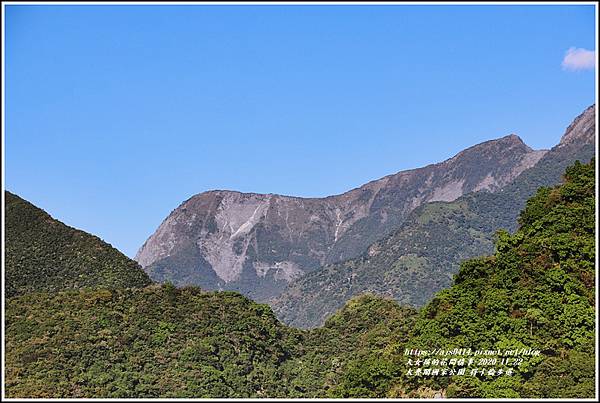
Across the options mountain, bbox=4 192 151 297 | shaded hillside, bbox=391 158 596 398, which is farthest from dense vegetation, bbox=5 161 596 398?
mountain, bbox=4 192 151 297

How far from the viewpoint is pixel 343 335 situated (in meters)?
62.1

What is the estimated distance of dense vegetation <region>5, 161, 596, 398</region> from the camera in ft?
121

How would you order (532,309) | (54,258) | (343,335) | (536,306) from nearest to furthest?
(532,309)
(536,306)
(343,335)
(54,258)

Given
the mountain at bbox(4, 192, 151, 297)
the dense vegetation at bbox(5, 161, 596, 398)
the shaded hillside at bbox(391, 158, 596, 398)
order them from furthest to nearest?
the mountain at bbox(4, 192, 151, 297) < the dense vegetation at bbox(5, 161, 596, 398) < the shaded hillside at bbox(391, 158, 596, 398)

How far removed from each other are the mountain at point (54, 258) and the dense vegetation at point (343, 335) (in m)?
10.7

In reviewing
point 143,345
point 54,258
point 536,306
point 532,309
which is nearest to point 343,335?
point 143,345

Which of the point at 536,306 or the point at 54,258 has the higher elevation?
the point at 54,258

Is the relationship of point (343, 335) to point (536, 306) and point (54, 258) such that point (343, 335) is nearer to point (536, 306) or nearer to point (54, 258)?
point (536, 306)

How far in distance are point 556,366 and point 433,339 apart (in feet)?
23.2

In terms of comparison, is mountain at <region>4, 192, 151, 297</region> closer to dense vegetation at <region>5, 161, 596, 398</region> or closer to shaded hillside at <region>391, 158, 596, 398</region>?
dense vegetation at <region>5, 161, 596, 398</region>

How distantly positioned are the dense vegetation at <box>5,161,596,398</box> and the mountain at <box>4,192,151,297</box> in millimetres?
10657

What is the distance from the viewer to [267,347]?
Answer: 186 feet

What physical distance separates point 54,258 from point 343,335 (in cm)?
2700

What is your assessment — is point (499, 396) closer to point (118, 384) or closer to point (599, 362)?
point (599, 362)
